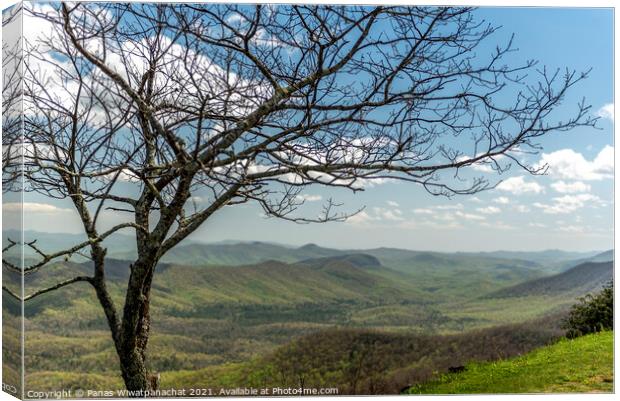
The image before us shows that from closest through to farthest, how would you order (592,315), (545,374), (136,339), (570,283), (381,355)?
(136,339)
(545,374)
(381,355)
(592,315)
(570,283)

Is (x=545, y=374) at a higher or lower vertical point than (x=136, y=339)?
lower

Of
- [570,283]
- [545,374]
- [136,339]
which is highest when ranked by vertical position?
[570,283]

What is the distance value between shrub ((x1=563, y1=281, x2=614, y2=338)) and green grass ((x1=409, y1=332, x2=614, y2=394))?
14.4 inches

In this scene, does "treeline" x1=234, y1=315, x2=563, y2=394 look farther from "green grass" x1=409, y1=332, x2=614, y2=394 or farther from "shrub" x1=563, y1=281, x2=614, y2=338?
"green grass" x1=409, y1=332, x2=614, y2=394

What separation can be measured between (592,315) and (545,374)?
1.59 meters

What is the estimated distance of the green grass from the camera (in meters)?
6.55

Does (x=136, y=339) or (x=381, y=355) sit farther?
(x=381, y=355)

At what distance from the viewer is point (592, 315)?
8016mm

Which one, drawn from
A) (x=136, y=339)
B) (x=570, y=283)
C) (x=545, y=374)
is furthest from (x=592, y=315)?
(x=136, y=339)

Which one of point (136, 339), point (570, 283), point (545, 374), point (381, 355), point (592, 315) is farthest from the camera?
point (570, 283)

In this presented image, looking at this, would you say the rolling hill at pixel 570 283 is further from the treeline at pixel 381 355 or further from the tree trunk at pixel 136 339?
the tree trunk at pixel 136 339

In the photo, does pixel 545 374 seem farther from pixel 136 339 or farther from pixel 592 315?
pixel 136 339

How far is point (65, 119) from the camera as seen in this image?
636 cm

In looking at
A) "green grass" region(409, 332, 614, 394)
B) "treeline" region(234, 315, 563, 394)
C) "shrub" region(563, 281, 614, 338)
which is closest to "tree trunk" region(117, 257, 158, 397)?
"treeline" region(234, 315, 563, 394)
